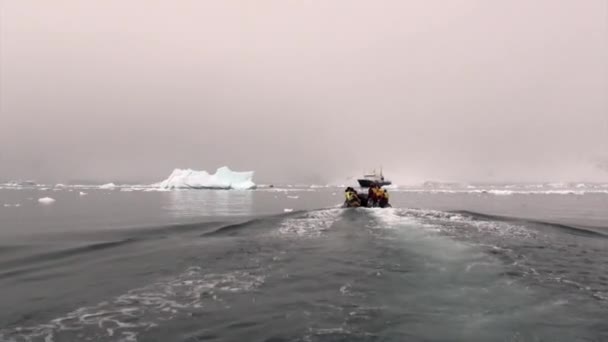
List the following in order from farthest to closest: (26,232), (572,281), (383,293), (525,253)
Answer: (26,232) → (525,253) → (572,281) → (383,293)

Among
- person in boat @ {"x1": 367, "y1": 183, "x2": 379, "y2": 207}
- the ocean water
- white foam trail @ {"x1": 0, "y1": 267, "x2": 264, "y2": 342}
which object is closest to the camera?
white foam trail @ {"x1": 0, "y1": 267, "x2": 264, "y2": 342}

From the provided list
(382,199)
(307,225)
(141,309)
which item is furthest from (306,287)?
(382,199)

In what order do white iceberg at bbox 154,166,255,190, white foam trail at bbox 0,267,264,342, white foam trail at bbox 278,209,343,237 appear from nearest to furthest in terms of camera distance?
white foam trail at bbox 0,267,264,342 < white foam trail at bbox 278,209,343,237 < white iceberg at bbox 154,166,255,190

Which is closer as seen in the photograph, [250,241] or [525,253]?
[525,253]

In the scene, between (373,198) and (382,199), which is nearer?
(382,199)

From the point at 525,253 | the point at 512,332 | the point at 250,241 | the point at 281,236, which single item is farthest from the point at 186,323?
the point at 525,253

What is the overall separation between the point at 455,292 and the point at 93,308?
306 inches

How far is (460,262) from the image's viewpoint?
439 inches

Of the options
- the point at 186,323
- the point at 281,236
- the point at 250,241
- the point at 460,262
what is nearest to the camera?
the point at 186,323

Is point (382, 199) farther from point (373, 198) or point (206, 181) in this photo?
point (206, 181)

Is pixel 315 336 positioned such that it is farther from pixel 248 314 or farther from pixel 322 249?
pixel 322 249

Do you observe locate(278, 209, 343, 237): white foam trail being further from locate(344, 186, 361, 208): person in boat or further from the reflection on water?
the reflection on water

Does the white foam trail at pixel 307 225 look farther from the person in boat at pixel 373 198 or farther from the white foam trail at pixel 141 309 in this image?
the white foam trail at pixel 141 309

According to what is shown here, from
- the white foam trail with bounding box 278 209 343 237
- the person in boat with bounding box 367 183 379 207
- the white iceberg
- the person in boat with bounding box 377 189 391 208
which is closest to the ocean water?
the white foam trail with bounding box 278 209 343 237
